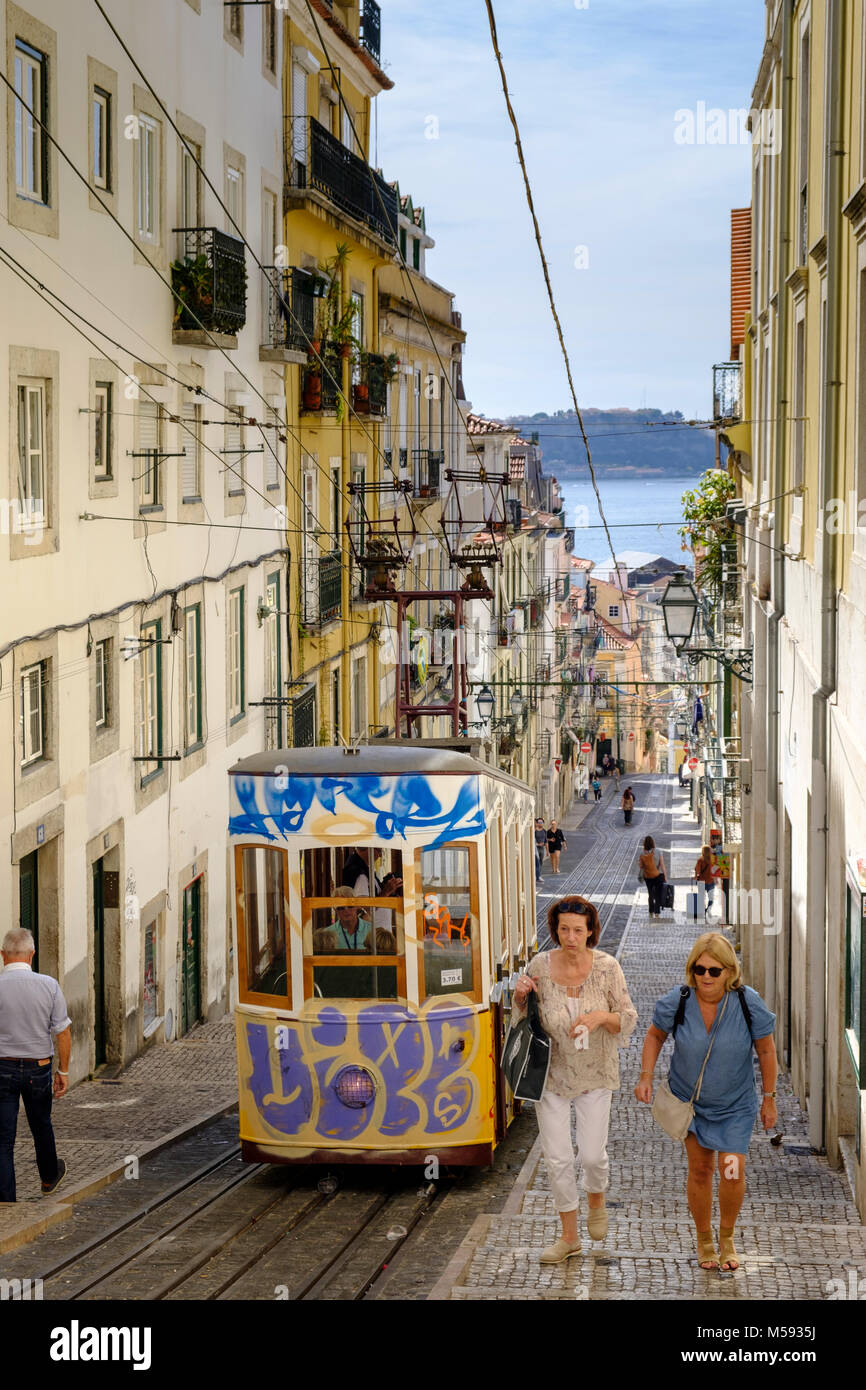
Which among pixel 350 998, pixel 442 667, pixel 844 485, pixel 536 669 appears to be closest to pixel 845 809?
pixel 844 485

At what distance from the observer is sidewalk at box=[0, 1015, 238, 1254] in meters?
10.2

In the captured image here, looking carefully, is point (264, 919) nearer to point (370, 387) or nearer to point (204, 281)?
point (204, 281)

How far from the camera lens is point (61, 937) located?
15.2 meters

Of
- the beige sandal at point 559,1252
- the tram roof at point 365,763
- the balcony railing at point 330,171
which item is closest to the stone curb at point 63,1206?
the tram roof at point 365,763

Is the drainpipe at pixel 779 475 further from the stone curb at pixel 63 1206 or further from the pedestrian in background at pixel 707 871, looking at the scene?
the pedestrian in background at pixel 707 871

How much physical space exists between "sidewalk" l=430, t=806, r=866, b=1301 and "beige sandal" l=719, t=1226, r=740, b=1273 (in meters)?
0.05

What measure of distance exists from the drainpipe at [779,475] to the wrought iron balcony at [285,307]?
8201 mm

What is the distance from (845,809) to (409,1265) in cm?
406

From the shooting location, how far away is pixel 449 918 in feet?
36.6

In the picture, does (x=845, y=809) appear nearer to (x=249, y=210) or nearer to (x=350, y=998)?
(x=350, y=998)

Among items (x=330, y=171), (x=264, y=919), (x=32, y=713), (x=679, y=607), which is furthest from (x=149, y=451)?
(x=330, y=171)

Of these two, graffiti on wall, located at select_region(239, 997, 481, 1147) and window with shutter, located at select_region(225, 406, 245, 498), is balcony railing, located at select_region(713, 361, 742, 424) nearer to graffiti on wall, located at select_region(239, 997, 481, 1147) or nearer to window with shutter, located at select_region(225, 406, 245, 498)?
window with shutter, located at select_region(225, 406, 245, 498)

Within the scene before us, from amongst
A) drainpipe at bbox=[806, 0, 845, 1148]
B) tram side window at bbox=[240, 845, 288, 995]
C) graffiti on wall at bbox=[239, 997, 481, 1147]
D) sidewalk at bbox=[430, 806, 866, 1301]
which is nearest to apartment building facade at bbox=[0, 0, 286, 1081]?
tram side window at bbox=[240, 845, 288, 995]

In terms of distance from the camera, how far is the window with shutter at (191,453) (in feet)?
66.9
